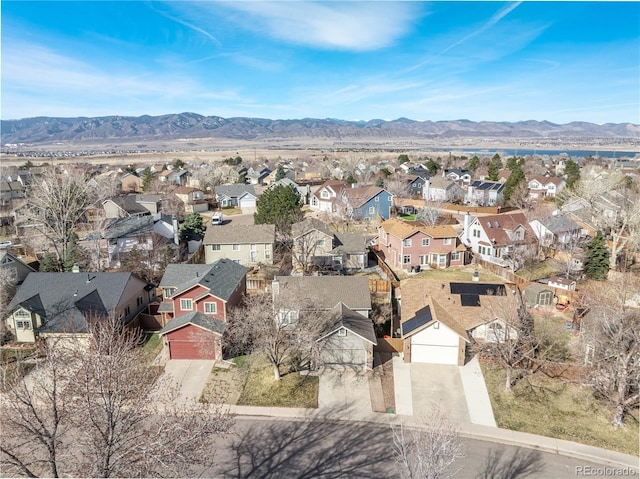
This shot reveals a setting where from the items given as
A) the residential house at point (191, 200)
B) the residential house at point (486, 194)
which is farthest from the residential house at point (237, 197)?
the residential house at point (486, 194)

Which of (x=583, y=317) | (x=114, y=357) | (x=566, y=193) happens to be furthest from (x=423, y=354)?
(x=566, y=193)

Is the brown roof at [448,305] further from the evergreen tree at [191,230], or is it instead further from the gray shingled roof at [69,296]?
the evergreen tree at [191,230]

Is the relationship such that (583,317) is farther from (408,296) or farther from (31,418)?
(31,418)

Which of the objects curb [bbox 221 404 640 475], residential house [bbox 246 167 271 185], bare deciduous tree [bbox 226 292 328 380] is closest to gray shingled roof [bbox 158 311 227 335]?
bare deciduous tree [bbox 226 292 328 380]

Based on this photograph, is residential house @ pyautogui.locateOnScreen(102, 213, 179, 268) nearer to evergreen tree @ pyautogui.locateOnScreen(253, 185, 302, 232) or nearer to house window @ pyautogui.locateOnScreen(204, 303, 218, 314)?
evergreen tree @ pyautogui.locateOnScreen(253, 185, 302, 232)

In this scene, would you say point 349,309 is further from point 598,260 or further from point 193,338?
point 598,260
